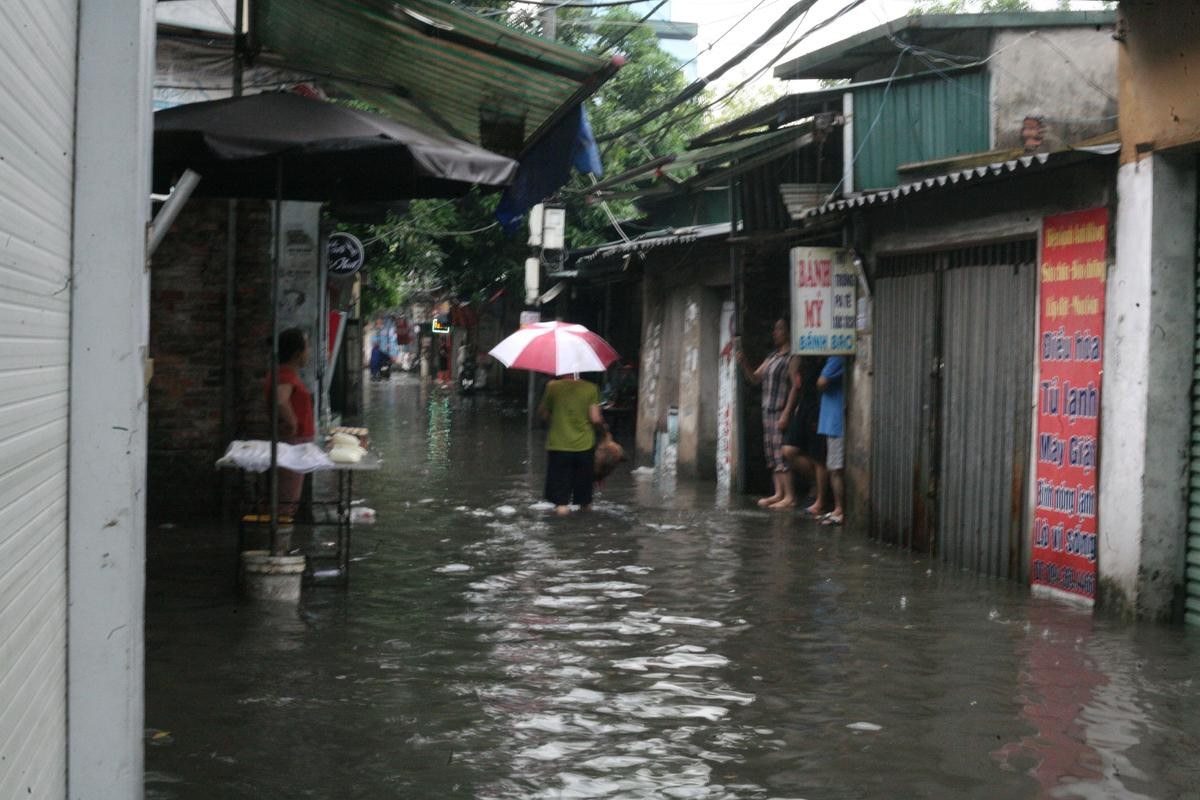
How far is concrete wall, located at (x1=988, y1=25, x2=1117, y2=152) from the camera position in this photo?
13648 millimetres

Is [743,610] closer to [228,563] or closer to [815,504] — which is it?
[228,563]

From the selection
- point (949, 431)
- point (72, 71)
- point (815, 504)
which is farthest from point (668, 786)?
point (815, 504)

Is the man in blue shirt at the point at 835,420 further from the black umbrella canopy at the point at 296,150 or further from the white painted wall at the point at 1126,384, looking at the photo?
the black umbrella canopy at the point at 296,150

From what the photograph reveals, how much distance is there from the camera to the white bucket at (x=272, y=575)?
8664mm

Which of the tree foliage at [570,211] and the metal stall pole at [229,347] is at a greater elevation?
the tree foliage at [570,211]

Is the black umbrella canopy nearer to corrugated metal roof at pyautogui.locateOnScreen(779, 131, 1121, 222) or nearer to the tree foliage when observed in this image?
corrugated metal roof at pyautogui.locateOnScreen(779, 131, 1121, 222)

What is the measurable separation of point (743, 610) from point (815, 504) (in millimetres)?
5603

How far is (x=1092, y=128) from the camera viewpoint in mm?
13508

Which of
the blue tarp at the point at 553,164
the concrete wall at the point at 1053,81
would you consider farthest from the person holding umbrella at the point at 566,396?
the concrete wall at the point at 1053,81

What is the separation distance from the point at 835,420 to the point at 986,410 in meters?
3.09

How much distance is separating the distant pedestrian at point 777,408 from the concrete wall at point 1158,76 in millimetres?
6162

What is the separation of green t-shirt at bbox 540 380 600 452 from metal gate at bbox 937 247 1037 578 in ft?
12.2

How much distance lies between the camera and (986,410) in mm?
10758

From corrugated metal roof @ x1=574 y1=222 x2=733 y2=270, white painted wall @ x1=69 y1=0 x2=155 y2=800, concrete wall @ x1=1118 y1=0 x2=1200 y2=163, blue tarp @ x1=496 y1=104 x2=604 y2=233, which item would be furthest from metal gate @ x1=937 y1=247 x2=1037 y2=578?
white painted wall @ x1=69 y1=0 x2=155 y2=800
